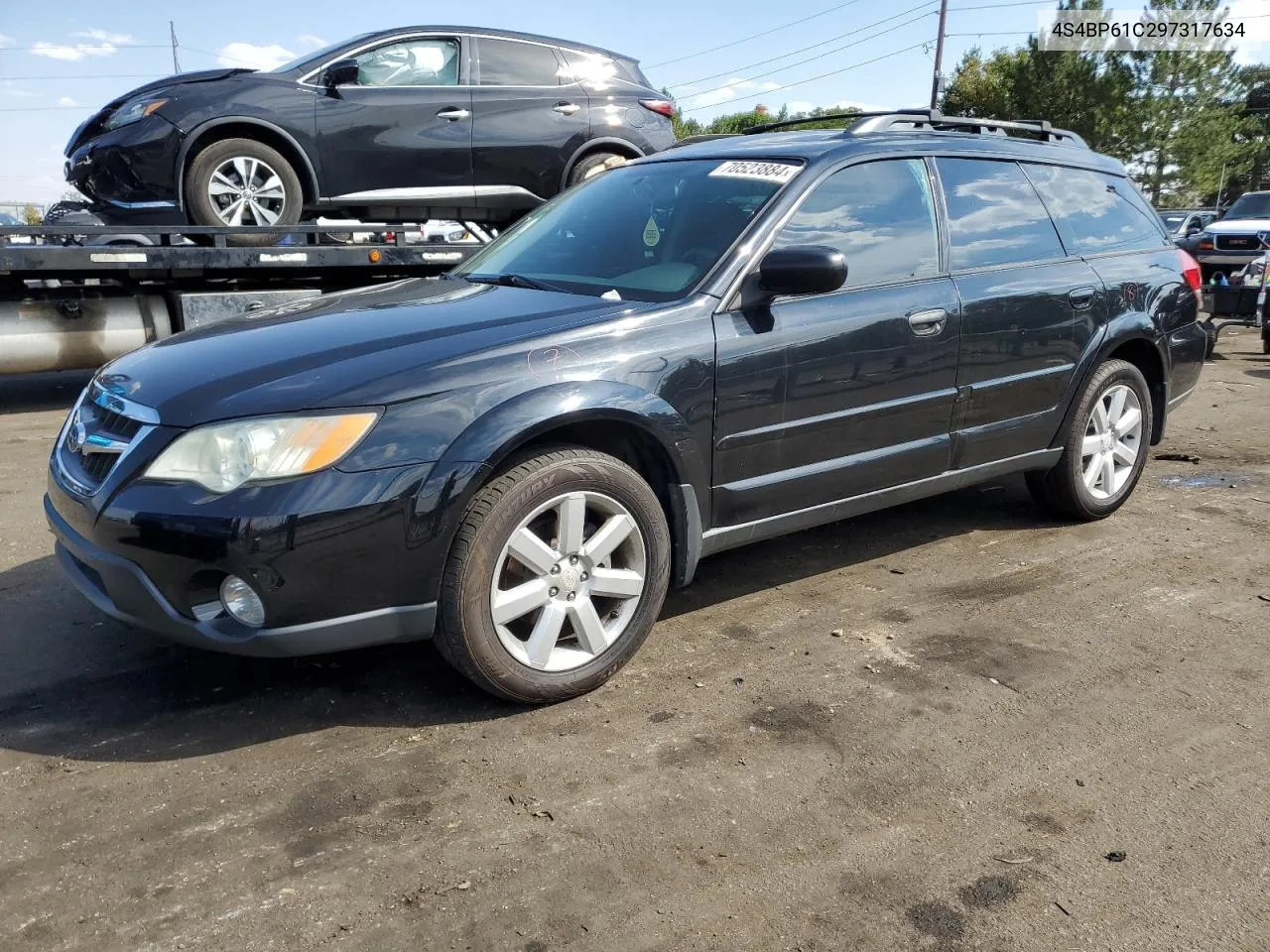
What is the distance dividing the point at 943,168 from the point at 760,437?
4.93ft

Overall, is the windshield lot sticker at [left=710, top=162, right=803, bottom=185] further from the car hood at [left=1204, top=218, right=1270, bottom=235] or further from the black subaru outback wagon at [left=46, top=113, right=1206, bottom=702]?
the car hood at [left=1204, top=218, right=1270, bottom=235]

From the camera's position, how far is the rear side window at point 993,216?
4059 mm

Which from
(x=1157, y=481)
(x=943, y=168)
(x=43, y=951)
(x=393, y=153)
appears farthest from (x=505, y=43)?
(x=43, y=951)

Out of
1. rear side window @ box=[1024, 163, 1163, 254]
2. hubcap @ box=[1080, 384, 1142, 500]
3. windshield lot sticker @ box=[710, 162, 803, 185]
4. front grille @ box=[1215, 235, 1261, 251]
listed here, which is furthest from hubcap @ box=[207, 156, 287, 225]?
front grille @ box=[1215, 235, 1261, 251]

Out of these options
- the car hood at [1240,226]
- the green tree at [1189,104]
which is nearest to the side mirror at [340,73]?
the car hood at [1240,226]

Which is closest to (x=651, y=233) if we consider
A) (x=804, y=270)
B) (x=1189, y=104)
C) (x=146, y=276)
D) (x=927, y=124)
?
(x=804, y=270)

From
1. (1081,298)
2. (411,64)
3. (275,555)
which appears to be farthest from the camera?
(411,64)

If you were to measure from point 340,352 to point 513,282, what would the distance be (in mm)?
997

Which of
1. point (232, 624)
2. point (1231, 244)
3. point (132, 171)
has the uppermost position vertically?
point (132, 171)

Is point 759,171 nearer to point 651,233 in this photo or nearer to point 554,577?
point 651,233

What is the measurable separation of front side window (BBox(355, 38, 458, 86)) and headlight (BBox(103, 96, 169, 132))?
1.44 meters

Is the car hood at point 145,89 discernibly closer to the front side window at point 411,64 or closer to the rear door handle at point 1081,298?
the front side window at point 411,64

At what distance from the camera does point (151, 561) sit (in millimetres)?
2645

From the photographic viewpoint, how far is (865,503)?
3844 mm
